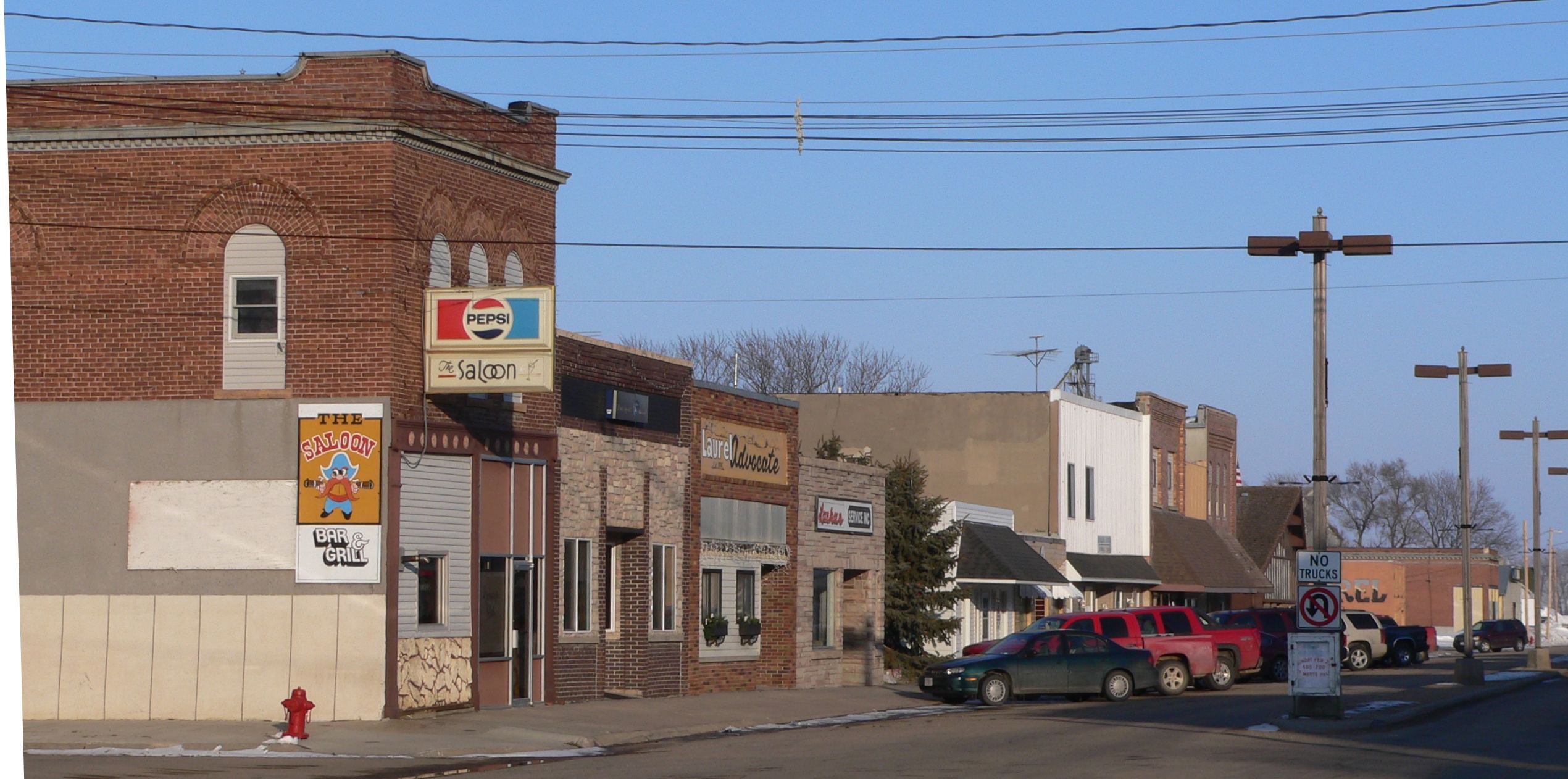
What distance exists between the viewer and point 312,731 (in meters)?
21.8

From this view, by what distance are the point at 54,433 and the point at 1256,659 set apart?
79.4 feet

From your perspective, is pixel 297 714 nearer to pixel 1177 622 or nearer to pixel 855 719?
pixel 855 719

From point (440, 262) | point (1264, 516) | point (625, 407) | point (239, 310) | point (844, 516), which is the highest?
point (440, 262)

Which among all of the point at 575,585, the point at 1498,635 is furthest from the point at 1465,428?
the point at 1498,635

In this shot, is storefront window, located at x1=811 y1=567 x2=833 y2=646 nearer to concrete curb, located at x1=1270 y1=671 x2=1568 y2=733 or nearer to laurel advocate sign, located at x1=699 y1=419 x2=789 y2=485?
laurel advocate sign, located at x1=699 y1=419 x2=789 y2=485

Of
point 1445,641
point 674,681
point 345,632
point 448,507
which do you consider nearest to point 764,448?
point 674,681

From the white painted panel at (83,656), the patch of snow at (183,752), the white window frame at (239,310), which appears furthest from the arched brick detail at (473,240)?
the patch of snow at (183,752)

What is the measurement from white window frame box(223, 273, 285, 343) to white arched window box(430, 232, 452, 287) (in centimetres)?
210

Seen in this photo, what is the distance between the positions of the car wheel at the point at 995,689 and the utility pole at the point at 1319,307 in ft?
19.6

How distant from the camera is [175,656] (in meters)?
23.3

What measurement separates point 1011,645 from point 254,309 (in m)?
14.1

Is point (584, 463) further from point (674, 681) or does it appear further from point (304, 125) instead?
point (304, 125)

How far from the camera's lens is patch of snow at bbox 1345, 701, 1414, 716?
2654 centimetres

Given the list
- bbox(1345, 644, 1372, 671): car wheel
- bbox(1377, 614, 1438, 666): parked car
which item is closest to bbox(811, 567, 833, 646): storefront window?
bbox(1345, 644, 1372, 671): car wheel
